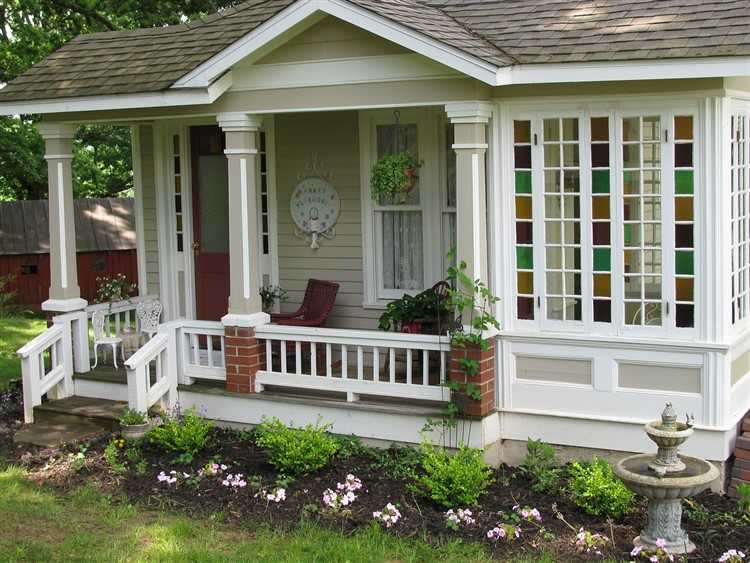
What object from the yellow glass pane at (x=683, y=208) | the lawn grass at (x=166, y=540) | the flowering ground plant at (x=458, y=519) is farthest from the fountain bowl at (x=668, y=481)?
the yellow glass pane at (x=683, y=208)

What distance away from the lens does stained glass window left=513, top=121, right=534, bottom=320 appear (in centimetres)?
845

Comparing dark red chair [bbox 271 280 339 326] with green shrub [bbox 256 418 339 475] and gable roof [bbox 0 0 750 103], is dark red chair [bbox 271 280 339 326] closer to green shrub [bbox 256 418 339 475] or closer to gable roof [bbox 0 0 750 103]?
green shrub [bbox 256 418 339 475]

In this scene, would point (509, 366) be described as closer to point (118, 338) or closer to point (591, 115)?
point (591, 115)

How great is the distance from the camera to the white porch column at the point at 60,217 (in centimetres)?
1038

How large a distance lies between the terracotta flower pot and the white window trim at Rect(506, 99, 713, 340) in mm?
3282

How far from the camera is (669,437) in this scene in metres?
6.73

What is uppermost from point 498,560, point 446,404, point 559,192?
point 559,192

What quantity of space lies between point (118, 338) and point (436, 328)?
3349 millimetres

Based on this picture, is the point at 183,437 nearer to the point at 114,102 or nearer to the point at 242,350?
the point at 242,350

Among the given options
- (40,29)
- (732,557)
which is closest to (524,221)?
(732,557)

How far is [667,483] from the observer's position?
6.61m

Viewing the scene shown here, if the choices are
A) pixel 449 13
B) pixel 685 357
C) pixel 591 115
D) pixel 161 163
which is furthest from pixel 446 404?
pixel 161 163

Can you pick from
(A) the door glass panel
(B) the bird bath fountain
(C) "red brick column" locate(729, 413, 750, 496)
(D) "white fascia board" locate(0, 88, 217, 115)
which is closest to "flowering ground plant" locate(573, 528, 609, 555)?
(B) the bird bath fountain

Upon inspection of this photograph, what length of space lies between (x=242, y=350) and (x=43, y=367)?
2188 mm
